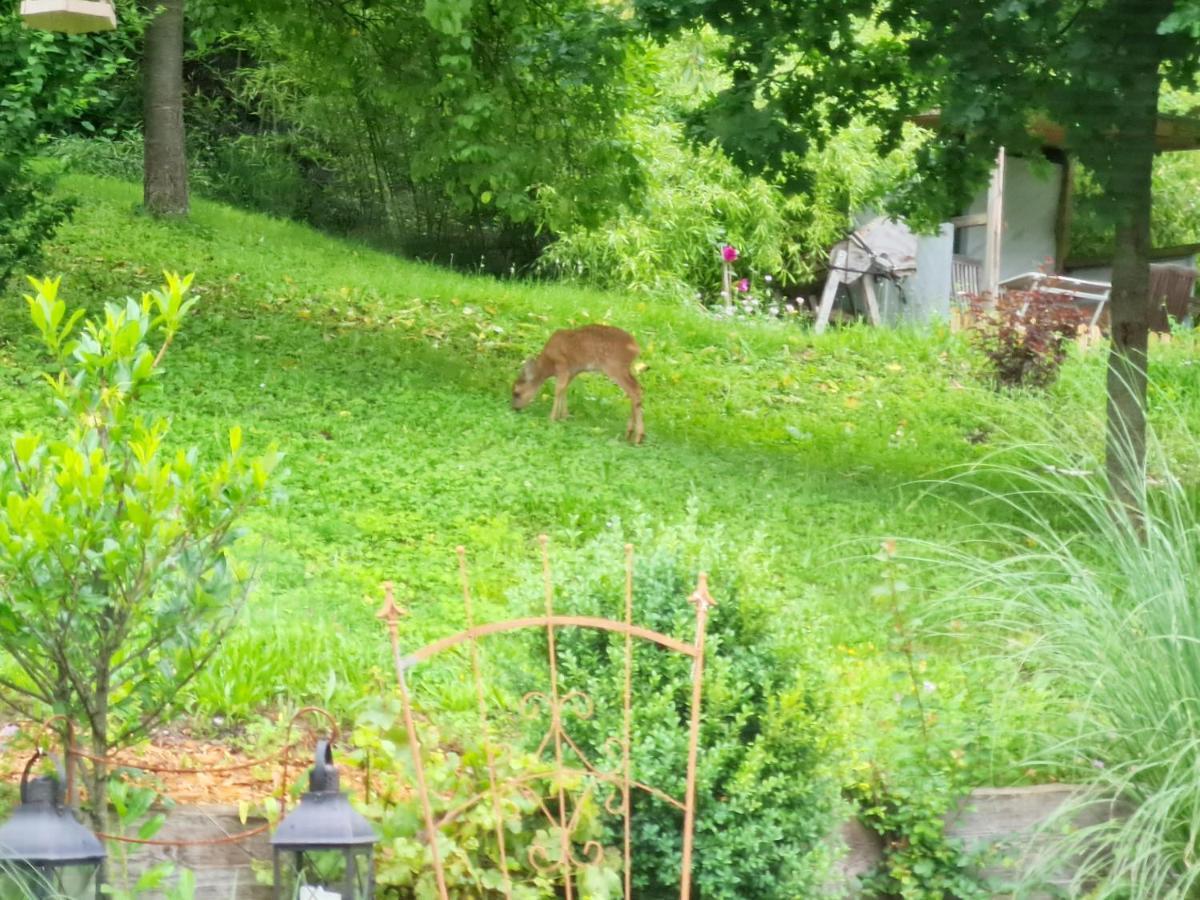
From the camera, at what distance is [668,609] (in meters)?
4.46

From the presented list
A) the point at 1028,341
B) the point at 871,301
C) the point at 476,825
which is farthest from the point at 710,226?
the point at 476,825

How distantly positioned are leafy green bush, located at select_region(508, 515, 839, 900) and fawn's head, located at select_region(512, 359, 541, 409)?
635 centimetres

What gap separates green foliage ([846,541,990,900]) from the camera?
4441 millimetres

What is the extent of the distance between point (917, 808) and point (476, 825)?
1.25m

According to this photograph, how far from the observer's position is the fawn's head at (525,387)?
35.8 feet

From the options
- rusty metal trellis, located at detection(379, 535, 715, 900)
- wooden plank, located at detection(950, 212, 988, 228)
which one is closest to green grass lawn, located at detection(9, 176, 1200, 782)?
rusty metal trellis, located at detection(379, 535, 715, 900)

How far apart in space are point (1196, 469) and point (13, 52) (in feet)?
24.7

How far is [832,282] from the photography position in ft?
68.8

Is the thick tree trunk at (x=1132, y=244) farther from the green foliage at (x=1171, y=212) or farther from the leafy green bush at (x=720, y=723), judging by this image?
the green foliage at (x=1171, y=212)

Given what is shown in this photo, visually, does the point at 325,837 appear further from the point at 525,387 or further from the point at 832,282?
the point at 832,282

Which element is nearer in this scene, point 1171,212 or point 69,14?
point 69,14

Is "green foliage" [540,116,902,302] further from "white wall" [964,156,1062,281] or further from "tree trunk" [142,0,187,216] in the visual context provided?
"tree trunk" [142,0,187,216]

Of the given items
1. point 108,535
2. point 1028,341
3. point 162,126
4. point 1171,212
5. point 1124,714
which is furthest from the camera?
point 1171,212

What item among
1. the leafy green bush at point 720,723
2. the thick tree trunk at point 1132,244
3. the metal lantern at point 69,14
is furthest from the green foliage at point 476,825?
the metal lantern at point 69,14
